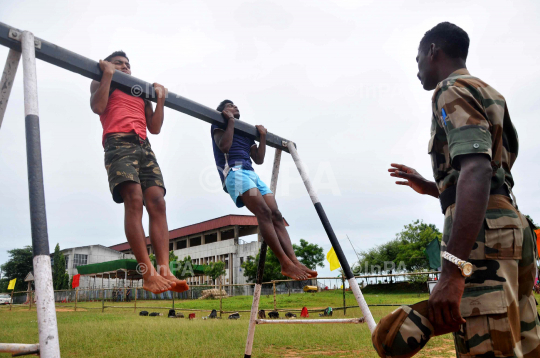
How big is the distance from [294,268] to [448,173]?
6.72ft

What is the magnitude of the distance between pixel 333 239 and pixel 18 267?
36854 mm

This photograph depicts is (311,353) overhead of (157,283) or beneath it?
beneath

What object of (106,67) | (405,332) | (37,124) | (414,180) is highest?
(106,67)

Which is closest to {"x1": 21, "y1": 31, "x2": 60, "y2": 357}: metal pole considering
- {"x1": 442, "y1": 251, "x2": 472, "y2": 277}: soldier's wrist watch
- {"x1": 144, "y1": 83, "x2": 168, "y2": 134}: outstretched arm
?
{"x1": 144, "y1": 83, "x2": 168, "y2": 134}: outstretched arm

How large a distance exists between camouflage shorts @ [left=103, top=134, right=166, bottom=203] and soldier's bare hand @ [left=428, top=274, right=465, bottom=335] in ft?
6.70

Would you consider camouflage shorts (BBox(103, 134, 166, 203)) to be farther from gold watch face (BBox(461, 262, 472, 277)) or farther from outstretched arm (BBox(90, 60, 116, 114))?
gold watch face (BBox(461, 262, 472, 277))

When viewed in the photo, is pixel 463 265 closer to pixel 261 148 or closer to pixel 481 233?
pixel 481 233

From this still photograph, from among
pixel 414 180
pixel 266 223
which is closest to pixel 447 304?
pixel 414 180

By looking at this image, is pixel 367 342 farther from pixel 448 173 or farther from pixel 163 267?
pixel 448 173

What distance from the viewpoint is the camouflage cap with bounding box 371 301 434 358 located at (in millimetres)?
1482

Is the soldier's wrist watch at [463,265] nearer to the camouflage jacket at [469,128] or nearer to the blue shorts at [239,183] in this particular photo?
the camouflage jacket at [469,128]

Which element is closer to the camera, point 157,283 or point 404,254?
point 157,283

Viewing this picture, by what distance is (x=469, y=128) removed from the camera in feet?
5.15

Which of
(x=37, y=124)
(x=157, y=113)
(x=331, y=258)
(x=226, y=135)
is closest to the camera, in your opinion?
(x=37, y=124)
